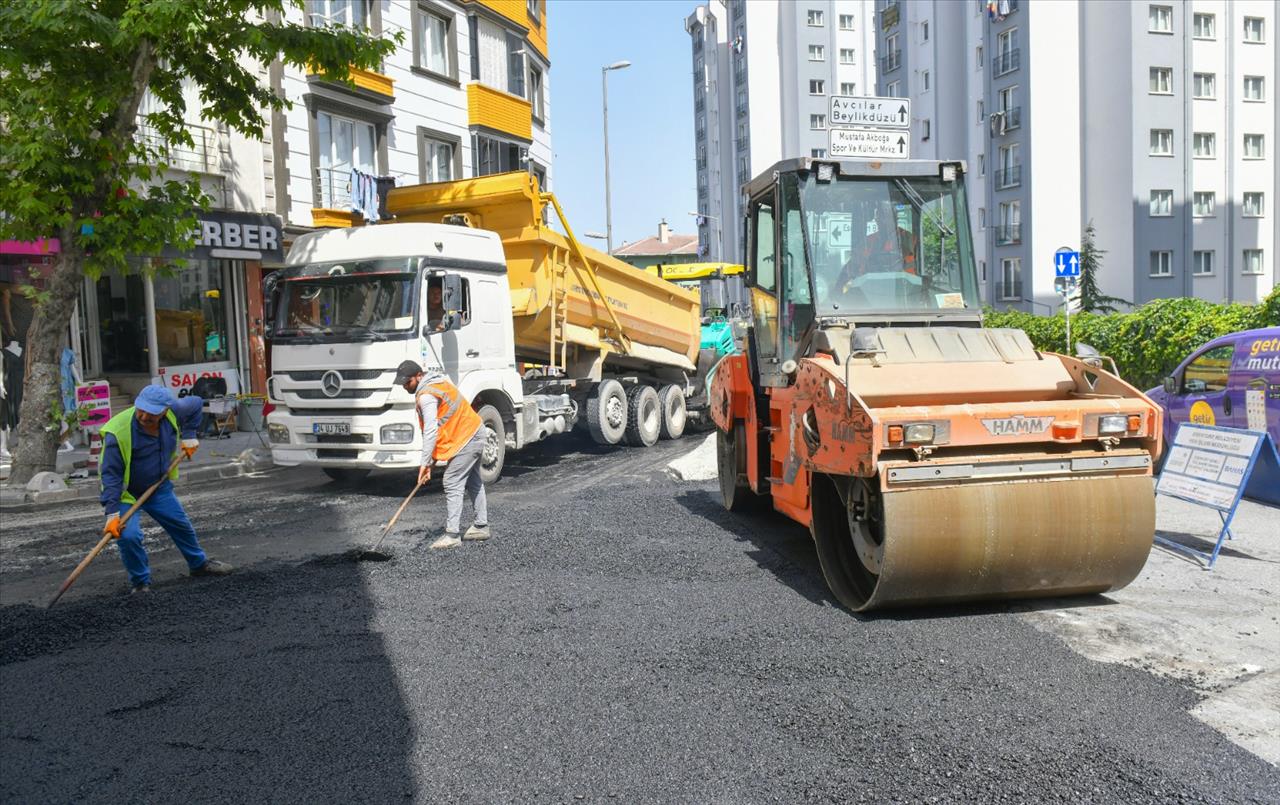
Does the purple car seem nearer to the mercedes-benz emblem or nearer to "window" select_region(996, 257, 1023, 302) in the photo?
the mercedes-benz emblem

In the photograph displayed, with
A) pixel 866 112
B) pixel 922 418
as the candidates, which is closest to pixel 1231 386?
pixel 866 112

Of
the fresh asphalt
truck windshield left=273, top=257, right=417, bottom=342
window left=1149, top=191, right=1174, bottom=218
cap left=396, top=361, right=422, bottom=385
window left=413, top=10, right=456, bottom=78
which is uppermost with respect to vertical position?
window left=413, top=10, right=456, bottom=78

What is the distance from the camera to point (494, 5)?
24.7m

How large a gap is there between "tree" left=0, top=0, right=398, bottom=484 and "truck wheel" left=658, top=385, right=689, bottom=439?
6247mm

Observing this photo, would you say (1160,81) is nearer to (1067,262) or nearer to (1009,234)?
(1009,234)

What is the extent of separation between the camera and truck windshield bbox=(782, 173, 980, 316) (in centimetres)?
718

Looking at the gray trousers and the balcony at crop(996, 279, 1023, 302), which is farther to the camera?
the balcony at crop(996, 279, 1023, 302)

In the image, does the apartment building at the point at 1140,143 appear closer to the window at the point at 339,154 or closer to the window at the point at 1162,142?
the window at the point at 1162,142

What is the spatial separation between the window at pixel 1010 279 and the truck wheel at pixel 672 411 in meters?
27.4

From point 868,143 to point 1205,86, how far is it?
35.7m

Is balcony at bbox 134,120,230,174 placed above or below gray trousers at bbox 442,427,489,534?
above

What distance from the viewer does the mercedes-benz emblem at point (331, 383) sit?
10.7 metres

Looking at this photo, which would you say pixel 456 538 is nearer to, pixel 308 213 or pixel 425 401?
pixel 425 401

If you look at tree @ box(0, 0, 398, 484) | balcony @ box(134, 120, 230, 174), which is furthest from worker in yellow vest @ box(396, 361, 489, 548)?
balcony @ box(134, 120, 230, 174)
